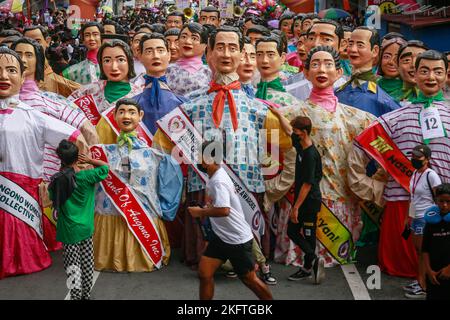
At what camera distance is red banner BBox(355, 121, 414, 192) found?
6969mm

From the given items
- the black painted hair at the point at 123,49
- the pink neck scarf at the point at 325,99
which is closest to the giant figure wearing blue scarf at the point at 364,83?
the pink neck scarf at the point at 325,99

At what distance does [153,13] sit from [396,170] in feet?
100

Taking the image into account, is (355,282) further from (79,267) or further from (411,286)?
(79,267)

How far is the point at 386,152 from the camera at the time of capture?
7.04 m

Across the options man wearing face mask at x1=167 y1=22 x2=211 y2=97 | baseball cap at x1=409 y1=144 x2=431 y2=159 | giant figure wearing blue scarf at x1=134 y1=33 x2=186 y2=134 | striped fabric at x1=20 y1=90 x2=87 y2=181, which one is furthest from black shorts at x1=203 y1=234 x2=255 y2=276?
man wearing face mask at x1=167 y1=22 x2=211 y2=97

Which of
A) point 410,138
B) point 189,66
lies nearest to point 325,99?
point 410,138

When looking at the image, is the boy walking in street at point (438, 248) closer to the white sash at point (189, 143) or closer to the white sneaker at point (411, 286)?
the white sneaker at point (411, 286)

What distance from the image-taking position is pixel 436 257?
556 centimetres

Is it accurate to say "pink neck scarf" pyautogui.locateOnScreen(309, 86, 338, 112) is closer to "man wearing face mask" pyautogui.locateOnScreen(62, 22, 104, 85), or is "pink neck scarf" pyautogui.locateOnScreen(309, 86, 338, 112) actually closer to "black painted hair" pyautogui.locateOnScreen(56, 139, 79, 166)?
"black painted hair" pyautogui.locateOnScreen(56, 139, 79, 166)

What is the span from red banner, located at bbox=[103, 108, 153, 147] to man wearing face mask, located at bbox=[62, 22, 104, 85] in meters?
2.72

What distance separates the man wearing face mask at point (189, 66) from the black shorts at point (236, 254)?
3894mm

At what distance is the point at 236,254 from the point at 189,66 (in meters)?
Result: 4.27

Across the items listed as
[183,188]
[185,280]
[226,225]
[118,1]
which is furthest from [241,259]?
[118,1]
